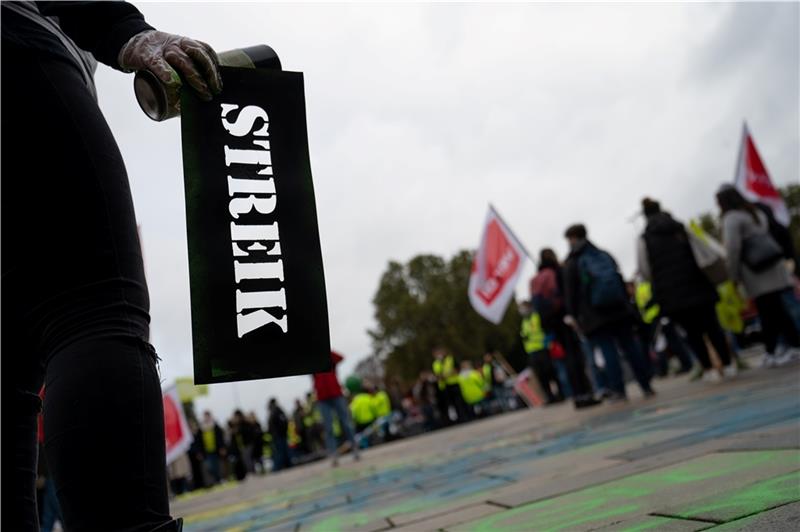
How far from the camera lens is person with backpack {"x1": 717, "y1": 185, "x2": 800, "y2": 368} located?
6570mm

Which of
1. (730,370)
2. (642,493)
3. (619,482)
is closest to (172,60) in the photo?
(642,493)

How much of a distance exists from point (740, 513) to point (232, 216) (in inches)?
51.5

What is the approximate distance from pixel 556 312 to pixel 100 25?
7862 mm

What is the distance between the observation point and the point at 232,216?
4.39ft

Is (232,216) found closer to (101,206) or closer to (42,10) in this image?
(101,206)

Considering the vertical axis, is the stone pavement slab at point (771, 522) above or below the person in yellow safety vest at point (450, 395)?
below

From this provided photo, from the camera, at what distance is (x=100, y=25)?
138 cm

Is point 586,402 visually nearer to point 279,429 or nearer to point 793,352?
point 793,352

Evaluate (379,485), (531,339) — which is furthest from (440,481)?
(531,339)

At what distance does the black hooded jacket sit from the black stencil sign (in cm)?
588

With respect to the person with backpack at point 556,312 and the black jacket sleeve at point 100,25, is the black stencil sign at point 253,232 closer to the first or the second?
the black jacket sleeve at point 100,25

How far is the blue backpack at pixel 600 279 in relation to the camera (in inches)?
267

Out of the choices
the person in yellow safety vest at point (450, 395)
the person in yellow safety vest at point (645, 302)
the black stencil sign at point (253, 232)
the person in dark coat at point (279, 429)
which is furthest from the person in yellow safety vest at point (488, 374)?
the black stencil sign at point (253, 232)

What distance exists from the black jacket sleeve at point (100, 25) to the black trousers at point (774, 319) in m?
Result: 6.66
